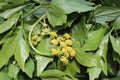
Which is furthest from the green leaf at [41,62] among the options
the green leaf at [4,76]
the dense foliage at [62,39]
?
the green leaf at [4,76]

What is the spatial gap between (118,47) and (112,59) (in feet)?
0.15

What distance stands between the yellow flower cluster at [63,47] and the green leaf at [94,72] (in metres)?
0.06

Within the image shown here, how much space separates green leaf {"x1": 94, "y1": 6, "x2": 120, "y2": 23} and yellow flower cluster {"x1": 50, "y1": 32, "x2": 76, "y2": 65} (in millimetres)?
89

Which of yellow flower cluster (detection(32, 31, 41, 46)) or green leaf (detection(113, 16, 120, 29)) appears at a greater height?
green leaf (detection(113, 16, 120, 29))

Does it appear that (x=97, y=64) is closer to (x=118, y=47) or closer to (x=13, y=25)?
(x=118, y=47)

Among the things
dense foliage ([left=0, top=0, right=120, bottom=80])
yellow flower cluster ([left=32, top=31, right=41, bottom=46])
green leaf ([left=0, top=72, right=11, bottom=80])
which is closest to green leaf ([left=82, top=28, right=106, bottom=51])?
dense foliage ([left=0, top=0, right=120, bottom=80])

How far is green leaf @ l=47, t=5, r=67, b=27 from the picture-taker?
0.70m

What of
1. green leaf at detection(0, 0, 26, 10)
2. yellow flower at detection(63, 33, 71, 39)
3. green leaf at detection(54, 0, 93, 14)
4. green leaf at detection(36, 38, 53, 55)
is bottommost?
green leaf at detection(36, 38, 53, 55)

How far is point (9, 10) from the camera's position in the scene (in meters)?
0.76

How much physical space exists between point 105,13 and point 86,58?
0.41 feet

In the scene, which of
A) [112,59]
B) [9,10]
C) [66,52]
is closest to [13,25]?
[9,10]

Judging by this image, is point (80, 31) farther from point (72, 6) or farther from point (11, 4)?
point (11, 4)

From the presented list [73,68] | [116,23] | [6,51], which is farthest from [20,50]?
[116,23]

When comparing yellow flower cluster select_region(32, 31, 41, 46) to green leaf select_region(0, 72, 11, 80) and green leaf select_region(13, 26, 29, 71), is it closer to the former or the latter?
green leaf select_region(13, 26, 29, 71)
